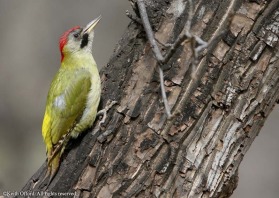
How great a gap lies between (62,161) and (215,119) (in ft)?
3.52

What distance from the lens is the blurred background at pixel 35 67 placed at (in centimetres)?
1003

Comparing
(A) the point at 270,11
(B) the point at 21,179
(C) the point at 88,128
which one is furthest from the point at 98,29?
(A) the point at 270,11

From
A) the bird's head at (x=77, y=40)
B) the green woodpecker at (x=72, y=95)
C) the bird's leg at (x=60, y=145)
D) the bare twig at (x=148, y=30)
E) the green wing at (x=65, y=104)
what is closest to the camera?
the bare twig at (x=148, y=30)

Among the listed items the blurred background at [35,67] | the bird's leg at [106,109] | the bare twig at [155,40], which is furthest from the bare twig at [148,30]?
the blurred background at [35,67]

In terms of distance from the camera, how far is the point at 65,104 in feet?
15.1

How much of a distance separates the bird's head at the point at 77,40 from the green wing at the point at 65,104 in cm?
34

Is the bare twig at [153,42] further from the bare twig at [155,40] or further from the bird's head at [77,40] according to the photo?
the bird's head at [77,40]

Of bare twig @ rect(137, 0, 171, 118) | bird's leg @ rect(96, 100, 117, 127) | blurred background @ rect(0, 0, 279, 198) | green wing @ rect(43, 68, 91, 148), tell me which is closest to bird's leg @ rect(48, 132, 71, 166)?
green wing @ rect(43, 68, 91, 148)

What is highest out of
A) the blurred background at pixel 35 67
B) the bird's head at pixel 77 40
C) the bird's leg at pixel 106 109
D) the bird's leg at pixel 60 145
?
the blurred background at pixel 35 67

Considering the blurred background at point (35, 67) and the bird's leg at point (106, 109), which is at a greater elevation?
the blurred background at point (35, 67)

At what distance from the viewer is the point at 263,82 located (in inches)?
138

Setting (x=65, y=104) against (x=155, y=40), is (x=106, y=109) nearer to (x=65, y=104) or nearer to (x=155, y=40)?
(x=155, y=40)

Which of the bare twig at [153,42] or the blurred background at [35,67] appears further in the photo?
the blurred background at [35,67]

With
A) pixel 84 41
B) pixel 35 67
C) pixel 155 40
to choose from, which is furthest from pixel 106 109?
pixel 35 67
